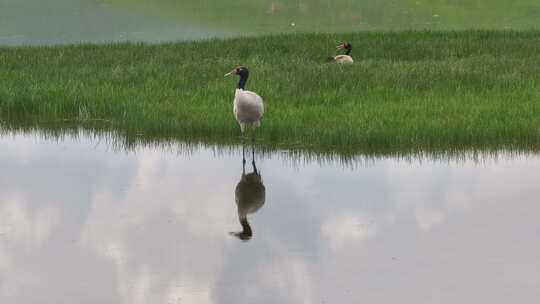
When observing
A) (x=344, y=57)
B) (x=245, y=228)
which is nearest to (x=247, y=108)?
(x=245, y=228)

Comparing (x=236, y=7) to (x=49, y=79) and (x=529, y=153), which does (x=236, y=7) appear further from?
(x=529, y=153)

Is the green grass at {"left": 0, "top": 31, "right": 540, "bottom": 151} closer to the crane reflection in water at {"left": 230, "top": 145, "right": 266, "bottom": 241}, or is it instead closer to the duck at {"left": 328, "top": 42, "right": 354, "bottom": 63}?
the duck at {"left": 328, "top": 42, "right": 354, "bottom": 63}

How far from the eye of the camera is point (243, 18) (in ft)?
287

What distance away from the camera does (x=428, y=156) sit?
1547 centimetres

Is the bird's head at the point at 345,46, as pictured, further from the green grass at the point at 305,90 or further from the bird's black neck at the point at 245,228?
the bird's black neck at the point at 245,228

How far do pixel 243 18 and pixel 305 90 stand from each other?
67582 millimetres

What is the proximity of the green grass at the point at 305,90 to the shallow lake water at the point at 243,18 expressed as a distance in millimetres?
41871

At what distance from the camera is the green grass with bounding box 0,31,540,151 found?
55.0 ft

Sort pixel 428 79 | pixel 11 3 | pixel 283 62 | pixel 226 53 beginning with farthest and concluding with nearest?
pixel 11 3
pixel 226 53
pixel 283 62
pixel 428 79

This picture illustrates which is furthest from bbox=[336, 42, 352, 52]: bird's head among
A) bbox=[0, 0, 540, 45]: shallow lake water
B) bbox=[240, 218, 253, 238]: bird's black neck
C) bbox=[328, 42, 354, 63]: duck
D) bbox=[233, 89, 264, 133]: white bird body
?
bbox=[0, 0, 540, 45]: shallow lake water

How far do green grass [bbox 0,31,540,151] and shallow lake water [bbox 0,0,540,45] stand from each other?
1648 inches

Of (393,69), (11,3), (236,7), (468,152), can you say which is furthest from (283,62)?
(11,3)

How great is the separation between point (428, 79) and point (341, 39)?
769 centimetres

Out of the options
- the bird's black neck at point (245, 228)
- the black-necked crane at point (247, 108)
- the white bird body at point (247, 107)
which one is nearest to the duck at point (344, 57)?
the black-necked crane at point (247, 108)
